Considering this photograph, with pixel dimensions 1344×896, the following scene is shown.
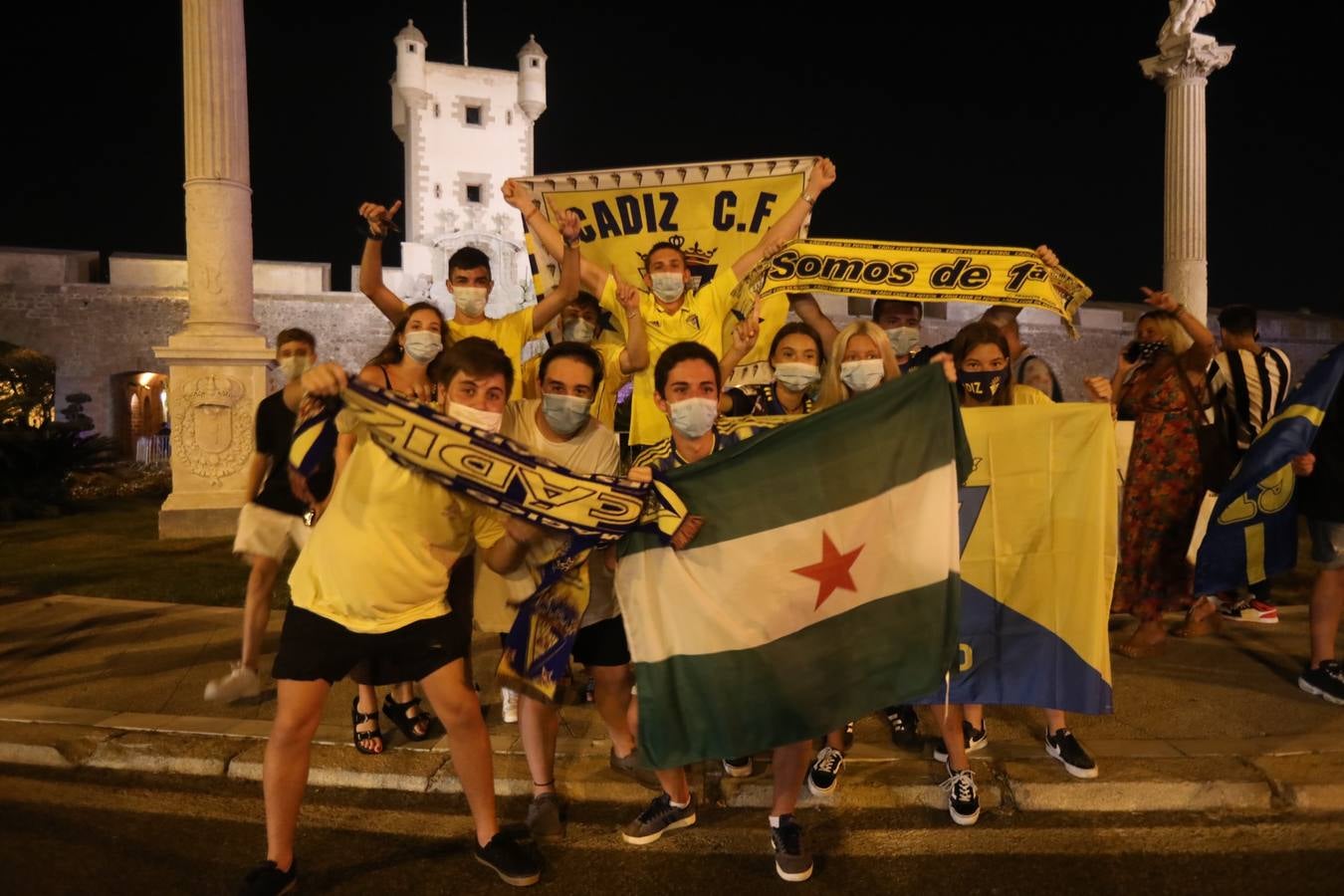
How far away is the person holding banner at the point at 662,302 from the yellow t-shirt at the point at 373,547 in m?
1.66

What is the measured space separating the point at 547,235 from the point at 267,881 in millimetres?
3487

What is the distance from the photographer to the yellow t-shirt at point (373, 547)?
2.82m

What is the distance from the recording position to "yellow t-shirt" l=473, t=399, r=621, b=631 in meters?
3.20

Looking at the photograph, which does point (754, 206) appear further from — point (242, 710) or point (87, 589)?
point (87, 589)

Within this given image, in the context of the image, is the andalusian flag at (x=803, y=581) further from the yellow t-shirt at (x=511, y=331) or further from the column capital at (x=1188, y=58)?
the column capital at (x=1188, y=58)

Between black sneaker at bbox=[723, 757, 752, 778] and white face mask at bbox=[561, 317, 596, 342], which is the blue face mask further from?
white face mask at bbox=[561, 317, 596, 342]

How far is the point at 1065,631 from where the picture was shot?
3.67m

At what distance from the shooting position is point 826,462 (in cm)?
321

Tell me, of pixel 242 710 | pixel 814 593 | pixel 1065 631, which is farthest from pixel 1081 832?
pixel 242 710

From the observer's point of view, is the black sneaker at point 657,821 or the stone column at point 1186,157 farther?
the stone column at point 1186,157

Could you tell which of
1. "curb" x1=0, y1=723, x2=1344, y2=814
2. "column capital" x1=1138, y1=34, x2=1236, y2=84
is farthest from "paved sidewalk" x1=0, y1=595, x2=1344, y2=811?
"column capital" x1=1138, y1=34, x2=1236, y2=84

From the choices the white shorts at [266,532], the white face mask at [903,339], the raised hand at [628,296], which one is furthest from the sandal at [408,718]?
the white face mask at [903,339]

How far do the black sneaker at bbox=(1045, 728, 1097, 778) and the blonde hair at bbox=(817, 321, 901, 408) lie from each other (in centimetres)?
174

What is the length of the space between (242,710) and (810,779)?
2.88 metres
